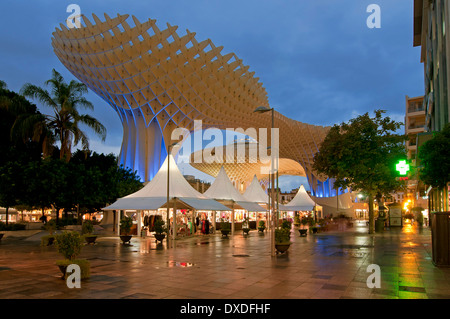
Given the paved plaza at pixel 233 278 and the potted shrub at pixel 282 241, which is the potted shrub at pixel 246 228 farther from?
the paved plaza at pixel 233 278

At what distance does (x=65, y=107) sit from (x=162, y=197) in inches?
546

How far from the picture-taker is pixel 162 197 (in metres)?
24.8

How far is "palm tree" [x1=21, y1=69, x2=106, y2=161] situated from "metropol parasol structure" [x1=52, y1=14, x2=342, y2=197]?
13188 millimetres

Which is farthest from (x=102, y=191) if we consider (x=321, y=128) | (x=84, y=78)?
(x=321, y=128)

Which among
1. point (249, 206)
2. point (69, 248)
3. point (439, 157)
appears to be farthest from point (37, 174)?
point (439, 157)

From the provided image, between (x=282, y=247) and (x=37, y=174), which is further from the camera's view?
(x=37, y=174)

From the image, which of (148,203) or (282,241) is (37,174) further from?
(282,241)

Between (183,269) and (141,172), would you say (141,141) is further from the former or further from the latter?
(183,269)

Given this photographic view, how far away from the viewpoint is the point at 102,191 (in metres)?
34.7

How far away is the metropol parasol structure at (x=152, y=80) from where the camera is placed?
150 feet

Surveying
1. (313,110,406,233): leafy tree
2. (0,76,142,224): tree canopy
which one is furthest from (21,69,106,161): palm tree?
(313,110,406,233): leafy tree

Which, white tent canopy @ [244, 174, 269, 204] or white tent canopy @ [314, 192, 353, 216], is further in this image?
white tent canopy @ [314, 192, 353, 216]

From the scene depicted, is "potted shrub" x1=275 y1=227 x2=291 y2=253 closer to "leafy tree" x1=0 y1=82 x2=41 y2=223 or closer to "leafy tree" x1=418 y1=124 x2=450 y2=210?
"leafy tree" x1=418 y1=124 x2=450 y2=210

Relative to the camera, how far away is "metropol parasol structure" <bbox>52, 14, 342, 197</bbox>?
150 feet
